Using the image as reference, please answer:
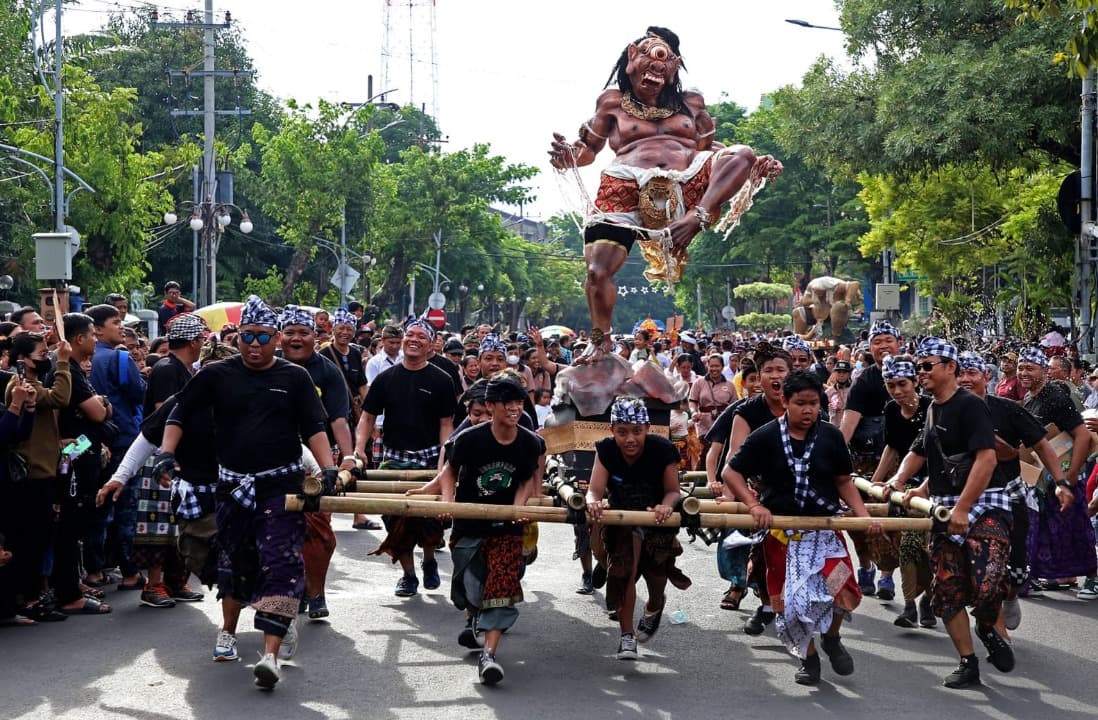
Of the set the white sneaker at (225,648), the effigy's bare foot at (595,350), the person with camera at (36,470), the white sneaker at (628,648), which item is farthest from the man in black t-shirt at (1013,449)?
the person with camera at (36,470)

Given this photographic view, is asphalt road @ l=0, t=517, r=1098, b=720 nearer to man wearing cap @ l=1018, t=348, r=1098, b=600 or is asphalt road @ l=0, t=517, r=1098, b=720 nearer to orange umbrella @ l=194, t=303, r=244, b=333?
man wearing cap @ l=1018, t=348, r=1098, b=600

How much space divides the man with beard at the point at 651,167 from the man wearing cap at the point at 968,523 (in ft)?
10.9

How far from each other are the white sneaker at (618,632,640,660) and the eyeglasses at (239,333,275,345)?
2.52 m

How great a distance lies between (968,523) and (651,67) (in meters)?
4.98

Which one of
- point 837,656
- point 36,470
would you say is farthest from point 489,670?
point 36,470

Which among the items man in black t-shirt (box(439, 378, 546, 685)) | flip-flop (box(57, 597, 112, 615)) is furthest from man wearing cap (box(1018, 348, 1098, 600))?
flip-flop (box(57, 597, 112, 615))

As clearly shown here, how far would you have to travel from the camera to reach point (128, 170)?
34.7 metres

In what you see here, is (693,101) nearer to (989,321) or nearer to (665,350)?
(665,350)

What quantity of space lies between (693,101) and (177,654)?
580 cm

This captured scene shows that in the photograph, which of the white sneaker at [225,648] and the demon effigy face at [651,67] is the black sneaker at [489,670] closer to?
the white sneaker at [225,648]

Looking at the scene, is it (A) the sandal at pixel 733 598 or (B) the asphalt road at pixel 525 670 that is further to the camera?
(A) the sandal at pixel 733 598

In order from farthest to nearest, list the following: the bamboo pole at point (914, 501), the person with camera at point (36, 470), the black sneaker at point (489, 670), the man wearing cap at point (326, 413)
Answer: the person with camera at point (36, 470) → the man wearing cap at point (326, 413) → the black sneaker at point (489, 670) → the bamboo pole at point (914, 501)

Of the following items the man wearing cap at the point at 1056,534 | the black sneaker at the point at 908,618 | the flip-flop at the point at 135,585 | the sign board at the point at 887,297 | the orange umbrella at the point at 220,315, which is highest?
the sign board at the point at 887,297

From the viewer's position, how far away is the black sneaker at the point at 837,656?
24.2 feet
